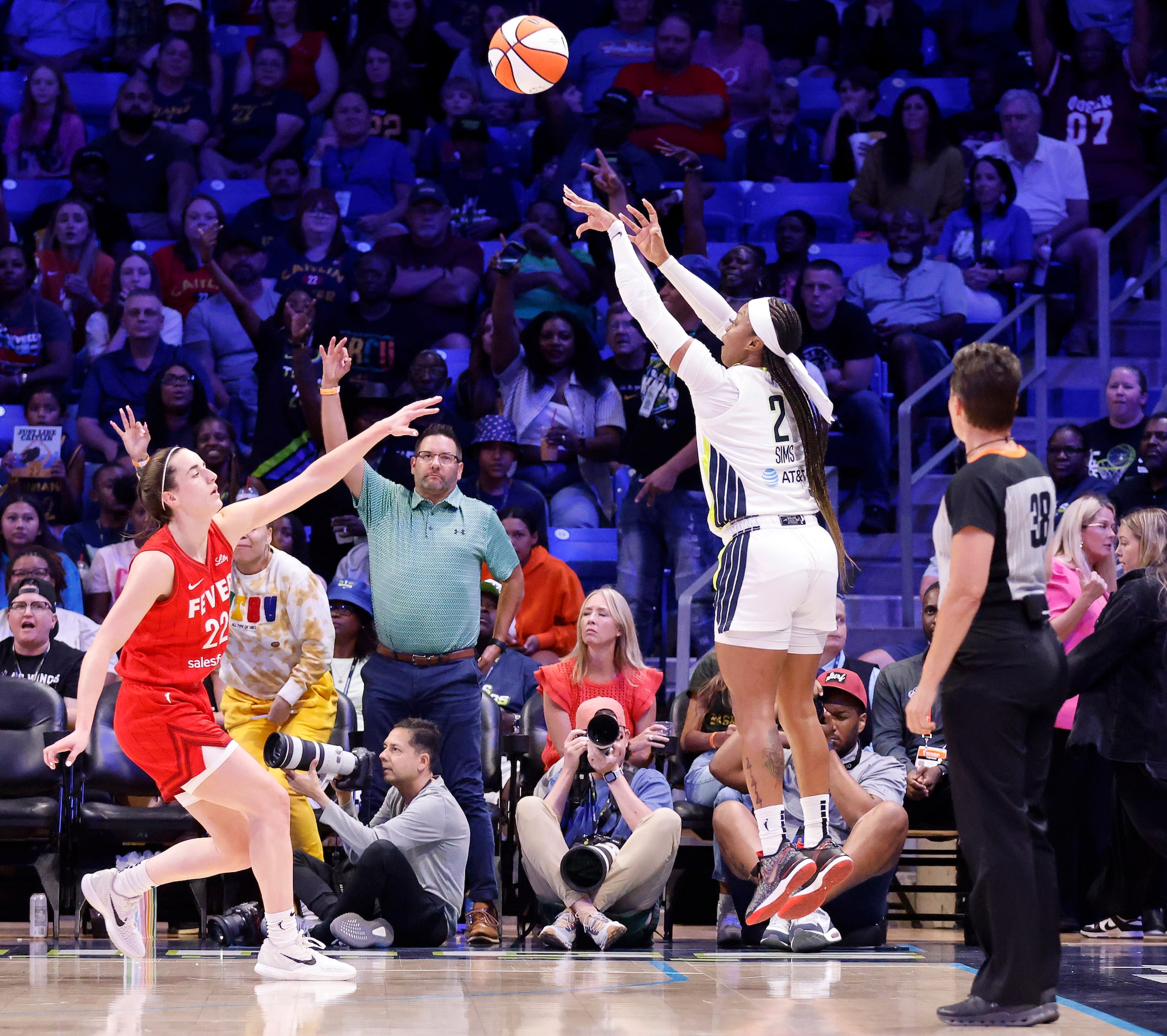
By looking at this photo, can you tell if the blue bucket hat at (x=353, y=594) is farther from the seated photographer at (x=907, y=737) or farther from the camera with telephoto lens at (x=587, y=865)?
the seated photographer at (x=907, y=737)

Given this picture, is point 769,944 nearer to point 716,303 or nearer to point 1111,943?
point 1111,943

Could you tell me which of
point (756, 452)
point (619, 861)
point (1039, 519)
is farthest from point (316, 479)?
point (1039, 519)

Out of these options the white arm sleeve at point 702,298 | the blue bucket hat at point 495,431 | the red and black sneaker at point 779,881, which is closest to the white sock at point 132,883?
the red and black sneaker at point 779,881

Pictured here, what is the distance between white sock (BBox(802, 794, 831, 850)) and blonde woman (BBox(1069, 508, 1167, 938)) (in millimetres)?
2050

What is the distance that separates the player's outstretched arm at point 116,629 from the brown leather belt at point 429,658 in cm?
209

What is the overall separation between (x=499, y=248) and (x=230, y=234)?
6.78 feet

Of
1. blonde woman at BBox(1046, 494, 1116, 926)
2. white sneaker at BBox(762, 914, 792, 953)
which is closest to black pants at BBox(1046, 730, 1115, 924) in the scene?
blonde woman at BBox(1046, 494, 1116, 926)

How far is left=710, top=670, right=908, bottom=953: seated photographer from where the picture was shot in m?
6.50

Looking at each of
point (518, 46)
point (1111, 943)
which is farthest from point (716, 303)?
point (1111, 943)

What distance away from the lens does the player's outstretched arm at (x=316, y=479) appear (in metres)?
5.46

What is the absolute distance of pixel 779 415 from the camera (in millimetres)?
5414

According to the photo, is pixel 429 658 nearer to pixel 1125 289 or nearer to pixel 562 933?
pixel 562 933

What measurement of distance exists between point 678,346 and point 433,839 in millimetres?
2691

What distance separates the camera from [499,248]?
11.6m
